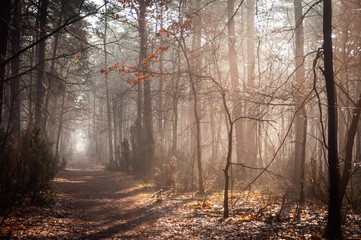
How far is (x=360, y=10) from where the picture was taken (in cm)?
602

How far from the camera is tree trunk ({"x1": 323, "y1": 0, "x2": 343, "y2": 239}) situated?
3805mm

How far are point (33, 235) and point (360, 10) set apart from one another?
27.5 feet

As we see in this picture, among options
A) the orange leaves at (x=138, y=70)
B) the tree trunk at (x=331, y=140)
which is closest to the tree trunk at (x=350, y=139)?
the tree trunk at (x=331, y=140)

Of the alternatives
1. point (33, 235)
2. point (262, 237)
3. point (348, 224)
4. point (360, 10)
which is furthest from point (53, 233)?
point (360, 10)

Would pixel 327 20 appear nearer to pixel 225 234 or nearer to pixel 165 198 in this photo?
pixel 225 234

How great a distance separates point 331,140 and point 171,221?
12.8 ft

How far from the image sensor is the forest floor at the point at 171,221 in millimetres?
4684

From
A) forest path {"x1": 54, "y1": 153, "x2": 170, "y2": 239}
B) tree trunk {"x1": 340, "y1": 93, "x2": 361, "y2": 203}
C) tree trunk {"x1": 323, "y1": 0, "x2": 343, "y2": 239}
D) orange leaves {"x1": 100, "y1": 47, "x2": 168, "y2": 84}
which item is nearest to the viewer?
tree trunk {"x1": 323, "y1": 0, "x2": 343, "y2": 239}

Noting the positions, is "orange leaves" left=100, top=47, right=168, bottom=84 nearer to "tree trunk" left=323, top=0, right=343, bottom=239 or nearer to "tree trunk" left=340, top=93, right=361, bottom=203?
"tree trunk" left=323, top=0, right=343, bottom=239

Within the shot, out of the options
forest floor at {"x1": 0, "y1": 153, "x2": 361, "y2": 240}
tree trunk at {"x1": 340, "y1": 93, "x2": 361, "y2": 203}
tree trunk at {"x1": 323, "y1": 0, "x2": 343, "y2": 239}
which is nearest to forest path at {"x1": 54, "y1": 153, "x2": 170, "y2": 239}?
forest floor at {"x1": 0, "y1": 153, "x2": 361, "y2": 240}

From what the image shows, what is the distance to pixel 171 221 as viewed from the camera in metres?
6.01

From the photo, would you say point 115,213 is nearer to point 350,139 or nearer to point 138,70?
point 138,70

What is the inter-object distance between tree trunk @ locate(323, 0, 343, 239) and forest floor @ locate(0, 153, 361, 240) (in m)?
0.46

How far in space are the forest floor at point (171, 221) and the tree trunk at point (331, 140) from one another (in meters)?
0.46
